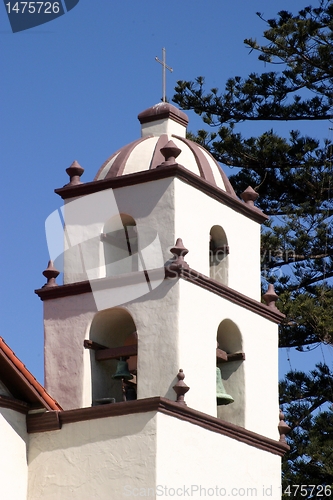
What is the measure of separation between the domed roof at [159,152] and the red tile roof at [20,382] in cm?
237

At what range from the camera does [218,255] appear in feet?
50.4

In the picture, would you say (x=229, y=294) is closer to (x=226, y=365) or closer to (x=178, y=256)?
(x=226, y=365)

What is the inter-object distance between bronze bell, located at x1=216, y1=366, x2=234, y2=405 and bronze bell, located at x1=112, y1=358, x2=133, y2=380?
3.00 feet

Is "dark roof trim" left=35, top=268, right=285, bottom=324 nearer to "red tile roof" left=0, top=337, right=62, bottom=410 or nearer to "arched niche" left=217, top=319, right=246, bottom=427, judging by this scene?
"arched niche" left=217, top=319, right=246, bottom=427

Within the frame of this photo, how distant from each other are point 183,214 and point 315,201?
986 cm

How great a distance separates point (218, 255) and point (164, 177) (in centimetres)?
122

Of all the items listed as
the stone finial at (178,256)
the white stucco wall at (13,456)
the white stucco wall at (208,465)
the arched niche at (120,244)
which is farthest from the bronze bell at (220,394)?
the white stucco wall at (13,456)

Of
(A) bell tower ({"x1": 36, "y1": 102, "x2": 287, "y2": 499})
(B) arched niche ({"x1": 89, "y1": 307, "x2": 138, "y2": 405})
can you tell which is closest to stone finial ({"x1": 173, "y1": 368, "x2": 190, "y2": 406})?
(A) bell tower ({"x1": 36, "y1": 102, "x2": 287, "y2": 499})

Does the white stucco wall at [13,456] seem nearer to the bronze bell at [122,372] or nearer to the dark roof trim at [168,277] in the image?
the bronze bell at [122,372]

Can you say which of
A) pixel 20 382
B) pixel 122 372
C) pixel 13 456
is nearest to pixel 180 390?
pixel 122 372

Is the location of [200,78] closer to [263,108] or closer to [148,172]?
[263,108]

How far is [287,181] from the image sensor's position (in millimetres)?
24469

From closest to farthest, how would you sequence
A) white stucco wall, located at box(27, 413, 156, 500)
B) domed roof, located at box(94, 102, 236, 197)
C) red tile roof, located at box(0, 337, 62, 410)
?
white stucco wall, located at box(27, 413, 156, 500) < red tile roof, located at box(0, 337, 62, 410) < domed roof, located at box(94, 102, 236, 197)

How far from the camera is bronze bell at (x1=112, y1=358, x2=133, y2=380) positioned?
1445cm
